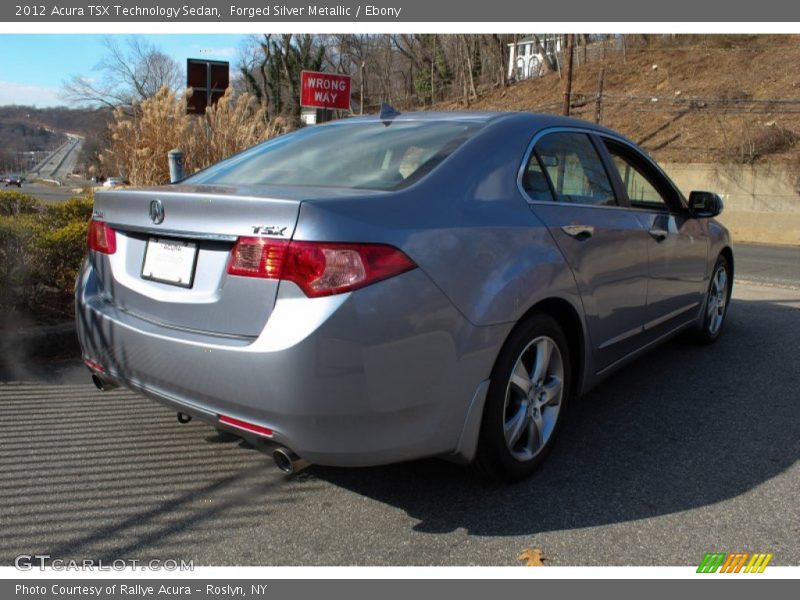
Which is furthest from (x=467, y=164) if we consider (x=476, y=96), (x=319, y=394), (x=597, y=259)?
(x=476, y=96)

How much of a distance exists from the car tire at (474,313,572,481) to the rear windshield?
2.82ft

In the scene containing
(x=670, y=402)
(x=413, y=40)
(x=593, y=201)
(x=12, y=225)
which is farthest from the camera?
(x=413, y=40)

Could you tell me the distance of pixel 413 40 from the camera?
54625 millimetres

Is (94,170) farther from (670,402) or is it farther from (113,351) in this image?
(670,402)

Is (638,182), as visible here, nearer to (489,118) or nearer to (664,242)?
(664,242)

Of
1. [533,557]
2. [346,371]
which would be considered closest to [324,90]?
[346,371]

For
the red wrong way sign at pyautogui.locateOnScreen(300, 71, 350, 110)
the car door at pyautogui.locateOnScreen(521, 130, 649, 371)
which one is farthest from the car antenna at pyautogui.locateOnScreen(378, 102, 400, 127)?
the red wrong way sign at pyautogui.locateOnScreen(300, 71, 350, 110)

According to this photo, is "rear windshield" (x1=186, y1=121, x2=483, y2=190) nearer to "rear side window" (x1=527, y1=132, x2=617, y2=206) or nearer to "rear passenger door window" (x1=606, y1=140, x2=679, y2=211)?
"rear side window" (x1=527, y1=132, x2=617, y2=206)

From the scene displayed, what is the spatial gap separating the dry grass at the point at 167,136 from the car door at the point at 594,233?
18.2 feet

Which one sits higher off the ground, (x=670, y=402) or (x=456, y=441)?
(x=456, y=441)

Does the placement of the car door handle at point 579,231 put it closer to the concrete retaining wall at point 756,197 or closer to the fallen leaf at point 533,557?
the fallen leaf at point 533,557

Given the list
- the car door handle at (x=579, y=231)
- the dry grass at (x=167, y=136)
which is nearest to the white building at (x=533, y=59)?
the dry grass at (x=167, y=136)

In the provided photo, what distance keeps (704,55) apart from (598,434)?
33.7m

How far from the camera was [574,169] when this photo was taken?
12.0 feet
